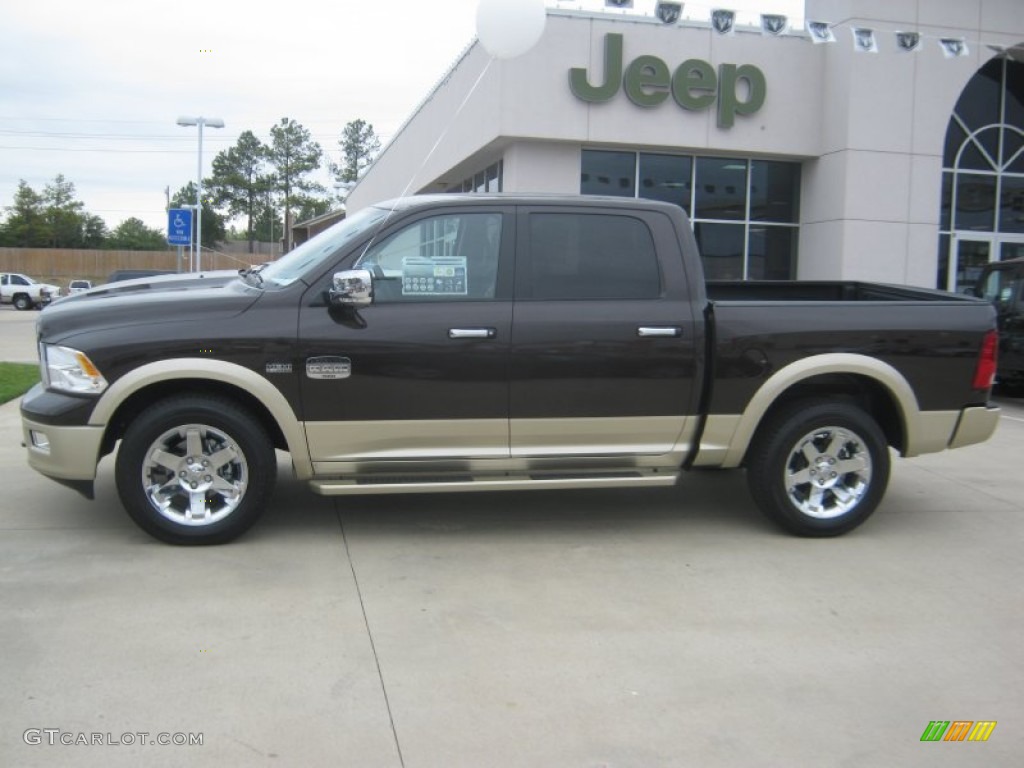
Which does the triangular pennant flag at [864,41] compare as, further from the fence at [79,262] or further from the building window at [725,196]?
the fence at [79,262]

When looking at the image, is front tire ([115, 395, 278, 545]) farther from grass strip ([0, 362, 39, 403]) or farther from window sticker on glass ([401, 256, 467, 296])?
grass strip ([0, 362, 39, 403])

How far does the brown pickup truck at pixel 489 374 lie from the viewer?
5.00m

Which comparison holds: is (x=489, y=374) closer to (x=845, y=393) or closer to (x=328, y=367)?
(x=328, y=367)

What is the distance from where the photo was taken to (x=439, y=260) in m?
5.34

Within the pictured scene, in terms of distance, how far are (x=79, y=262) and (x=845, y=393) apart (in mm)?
61991

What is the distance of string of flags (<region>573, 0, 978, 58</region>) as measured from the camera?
14.6 meters

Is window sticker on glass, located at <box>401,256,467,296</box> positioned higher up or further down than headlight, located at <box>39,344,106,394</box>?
higher up

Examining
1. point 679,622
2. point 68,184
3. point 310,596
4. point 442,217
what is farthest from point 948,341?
point 68,184

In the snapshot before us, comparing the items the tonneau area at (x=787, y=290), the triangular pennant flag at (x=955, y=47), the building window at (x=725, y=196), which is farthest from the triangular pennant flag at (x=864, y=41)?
the tonneau area at (x=787, y=290)

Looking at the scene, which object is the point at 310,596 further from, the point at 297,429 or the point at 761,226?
the point at 761,226

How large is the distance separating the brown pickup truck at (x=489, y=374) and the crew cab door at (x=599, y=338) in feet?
0.04

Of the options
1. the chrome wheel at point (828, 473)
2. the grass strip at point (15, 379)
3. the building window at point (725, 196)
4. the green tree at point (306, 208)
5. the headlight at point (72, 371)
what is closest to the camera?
the headlight at point (72, 371)

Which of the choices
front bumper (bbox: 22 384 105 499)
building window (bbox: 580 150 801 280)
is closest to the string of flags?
building window (bbox: 580 150 801 280)

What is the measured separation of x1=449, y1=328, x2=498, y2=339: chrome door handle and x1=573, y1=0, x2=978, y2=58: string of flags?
11836 mm
